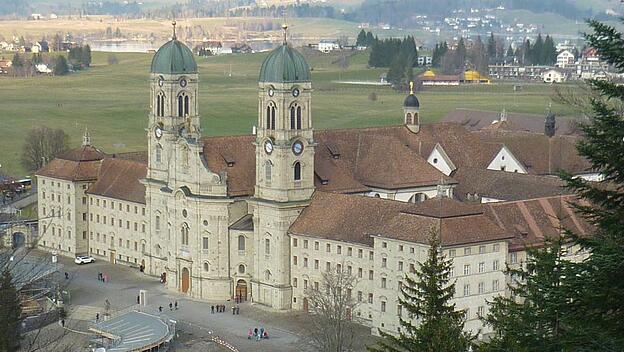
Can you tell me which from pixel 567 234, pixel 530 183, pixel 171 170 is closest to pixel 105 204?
pixel 171 170

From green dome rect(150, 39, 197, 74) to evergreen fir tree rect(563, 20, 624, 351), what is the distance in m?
62.2

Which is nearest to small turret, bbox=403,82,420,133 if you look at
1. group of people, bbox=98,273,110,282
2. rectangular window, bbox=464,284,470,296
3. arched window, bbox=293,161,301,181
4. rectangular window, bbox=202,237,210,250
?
arched window, bbox=293,161,301,181

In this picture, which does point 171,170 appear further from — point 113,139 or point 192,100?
point 113,139

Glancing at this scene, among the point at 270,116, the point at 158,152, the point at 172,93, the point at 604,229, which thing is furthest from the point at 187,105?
the point at 604,229

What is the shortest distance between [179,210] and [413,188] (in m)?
14.5

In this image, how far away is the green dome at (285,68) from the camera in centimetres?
7719

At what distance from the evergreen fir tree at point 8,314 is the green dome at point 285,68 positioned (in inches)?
1303

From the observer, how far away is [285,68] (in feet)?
253

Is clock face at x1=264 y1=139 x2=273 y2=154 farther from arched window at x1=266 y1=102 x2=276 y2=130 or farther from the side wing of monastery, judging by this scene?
arched window at x1=266 y1=102 x2=276 y2=130

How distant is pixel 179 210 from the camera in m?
84.1

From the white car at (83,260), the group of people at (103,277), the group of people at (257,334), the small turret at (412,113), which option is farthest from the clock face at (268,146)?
the white car at (83,260)

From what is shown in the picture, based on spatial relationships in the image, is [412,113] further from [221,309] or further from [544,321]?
[544,321]

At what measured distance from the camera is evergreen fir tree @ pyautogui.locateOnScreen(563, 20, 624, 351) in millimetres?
24734

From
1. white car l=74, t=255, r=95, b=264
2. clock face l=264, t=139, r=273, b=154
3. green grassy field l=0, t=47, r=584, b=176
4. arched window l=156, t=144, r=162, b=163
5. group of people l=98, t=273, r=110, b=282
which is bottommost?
white car l=74, t=255, r=95, b=264
